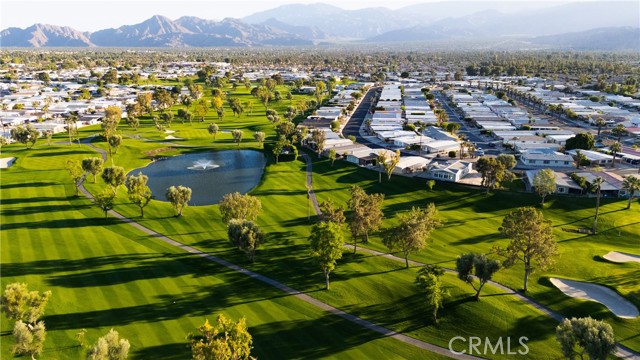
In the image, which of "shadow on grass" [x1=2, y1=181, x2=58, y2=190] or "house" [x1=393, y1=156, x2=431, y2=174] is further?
"house" [x1=393, y1=156, x2=431, y2=174]

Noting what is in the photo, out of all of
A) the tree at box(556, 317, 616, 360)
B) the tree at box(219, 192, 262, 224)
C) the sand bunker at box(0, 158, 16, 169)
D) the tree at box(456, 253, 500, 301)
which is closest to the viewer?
the tree at box(556, 317, 616, 360)

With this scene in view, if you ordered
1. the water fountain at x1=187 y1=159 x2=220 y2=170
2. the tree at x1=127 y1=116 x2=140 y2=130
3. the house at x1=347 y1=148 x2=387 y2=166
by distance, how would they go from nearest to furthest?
the water fountain at x1=187 y1=159 x2=220 y2=170
the house at x1=347 y1=148 x2=387 y2=166
the tree at x1=127 y1=116 x2=140 y2=130

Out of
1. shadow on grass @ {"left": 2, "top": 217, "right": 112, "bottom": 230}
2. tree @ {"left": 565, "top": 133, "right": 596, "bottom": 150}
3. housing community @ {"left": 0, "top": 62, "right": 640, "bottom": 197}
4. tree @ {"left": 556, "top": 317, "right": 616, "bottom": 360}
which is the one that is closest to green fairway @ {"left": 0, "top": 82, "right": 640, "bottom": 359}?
shadow on grass @ {"left": 2, "top": 217, "right": 112, "bottom": 230}

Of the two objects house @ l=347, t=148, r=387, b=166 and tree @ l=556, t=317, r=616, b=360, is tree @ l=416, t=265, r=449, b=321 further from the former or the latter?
house @ l=347, t=148, r=387, b=166

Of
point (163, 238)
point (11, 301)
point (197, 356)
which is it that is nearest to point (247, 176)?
point (163, 238)

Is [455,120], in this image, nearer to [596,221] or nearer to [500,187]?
[500,187]

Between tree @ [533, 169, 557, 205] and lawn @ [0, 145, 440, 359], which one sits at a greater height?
tree @ [533, 169, 557, 205]
